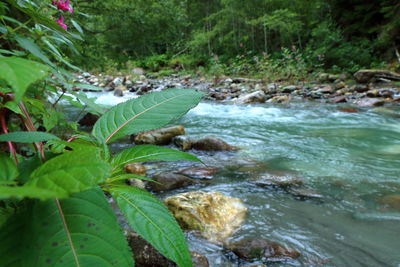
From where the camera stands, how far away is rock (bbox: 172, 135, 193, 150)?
393 centimetres

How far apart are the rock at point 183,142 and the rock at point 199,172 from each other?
908mm

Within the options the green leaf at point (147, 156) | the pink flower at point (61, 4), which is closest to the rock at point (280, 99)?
the pink flower at point (61, 4)

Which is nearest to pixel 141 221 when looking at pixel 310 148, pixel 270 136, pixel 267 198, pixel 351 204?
pixel 267 198

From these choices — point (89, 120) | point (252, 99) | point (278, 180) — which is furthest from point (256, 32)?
point (278, 180)

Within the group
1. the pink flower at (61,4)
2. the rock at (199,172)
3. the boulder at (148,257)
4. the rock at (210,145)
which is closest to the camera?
the pink flower at (61,4)

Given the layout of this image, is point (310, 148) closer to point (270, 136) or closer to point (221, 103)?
point (270, 136)

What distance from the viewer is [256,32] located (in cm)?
1986

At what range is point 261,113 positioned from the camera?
672 cm

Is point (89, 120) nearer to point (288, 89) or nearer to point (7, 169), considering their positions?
point (7, 169)

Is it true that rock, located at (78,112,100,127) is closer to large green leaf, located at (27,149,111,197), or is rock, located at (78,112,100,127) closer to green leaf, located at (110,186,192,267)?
green leaf, located at (110,186,192,267)

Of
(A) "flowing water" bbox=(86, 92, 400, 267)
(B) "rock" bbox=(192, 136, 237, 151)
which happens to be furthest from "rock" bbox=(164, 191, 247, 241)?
(B) "rock" bbox=(192, 136, 237, 151)

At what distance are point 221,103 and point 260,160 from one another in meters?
5.19

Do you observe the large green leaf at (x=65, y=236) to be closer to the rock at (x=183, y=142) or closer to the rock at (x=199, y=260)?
the rock at (x=199, y=260)

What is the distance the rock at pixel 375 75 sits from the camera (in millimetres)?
10219
